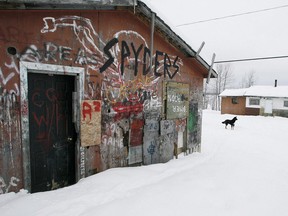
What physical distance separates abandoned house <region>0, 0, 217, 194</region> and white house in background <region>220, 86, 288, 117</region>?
24.9m

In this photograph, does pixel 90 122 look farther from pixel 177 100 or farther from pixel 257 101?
pixel 257 101

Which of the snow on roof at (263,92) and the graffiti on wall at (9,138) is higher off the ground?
the snow on roof at (263,92)

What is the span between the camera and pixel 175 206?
3611 millimetres

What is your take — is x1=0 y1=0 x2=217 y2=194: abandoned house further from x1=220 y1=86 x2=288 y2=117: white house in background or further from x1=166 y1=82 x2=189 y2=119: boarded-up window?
x1=220 y1=86 x2=288 y2=117: white house in background

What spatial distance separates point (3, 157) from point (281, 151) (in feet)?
33.4

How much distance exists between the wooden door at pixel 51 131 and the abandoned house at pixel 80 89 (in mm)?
18

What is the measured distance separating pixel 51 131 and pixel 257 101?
1144 inches

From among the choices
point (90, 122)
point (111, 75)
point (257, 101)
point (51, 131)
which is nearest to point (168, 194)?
point (90, 122)

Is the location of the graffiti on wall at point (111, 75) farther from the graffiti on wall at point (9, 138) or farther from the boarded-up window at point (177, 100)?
the boarded-up window at point (177, 100)

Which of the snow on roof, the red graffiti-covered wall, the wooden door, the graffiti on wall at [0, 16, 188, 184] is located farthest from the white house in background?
the wooden door

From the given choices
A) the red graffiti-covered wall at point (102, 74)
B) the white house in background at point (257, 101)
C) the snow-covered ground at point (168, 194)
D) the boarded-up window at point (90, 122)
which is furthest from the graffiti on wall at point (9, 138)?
the white house in background at point (257, 101)

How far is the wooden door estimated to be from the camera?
149 inches

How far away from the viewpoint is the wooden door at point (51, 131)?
379 cm

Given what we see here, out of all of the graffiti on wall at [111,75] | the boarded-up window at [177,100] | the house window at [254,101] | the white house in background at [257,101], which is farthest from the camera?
the house window at [254,101]
